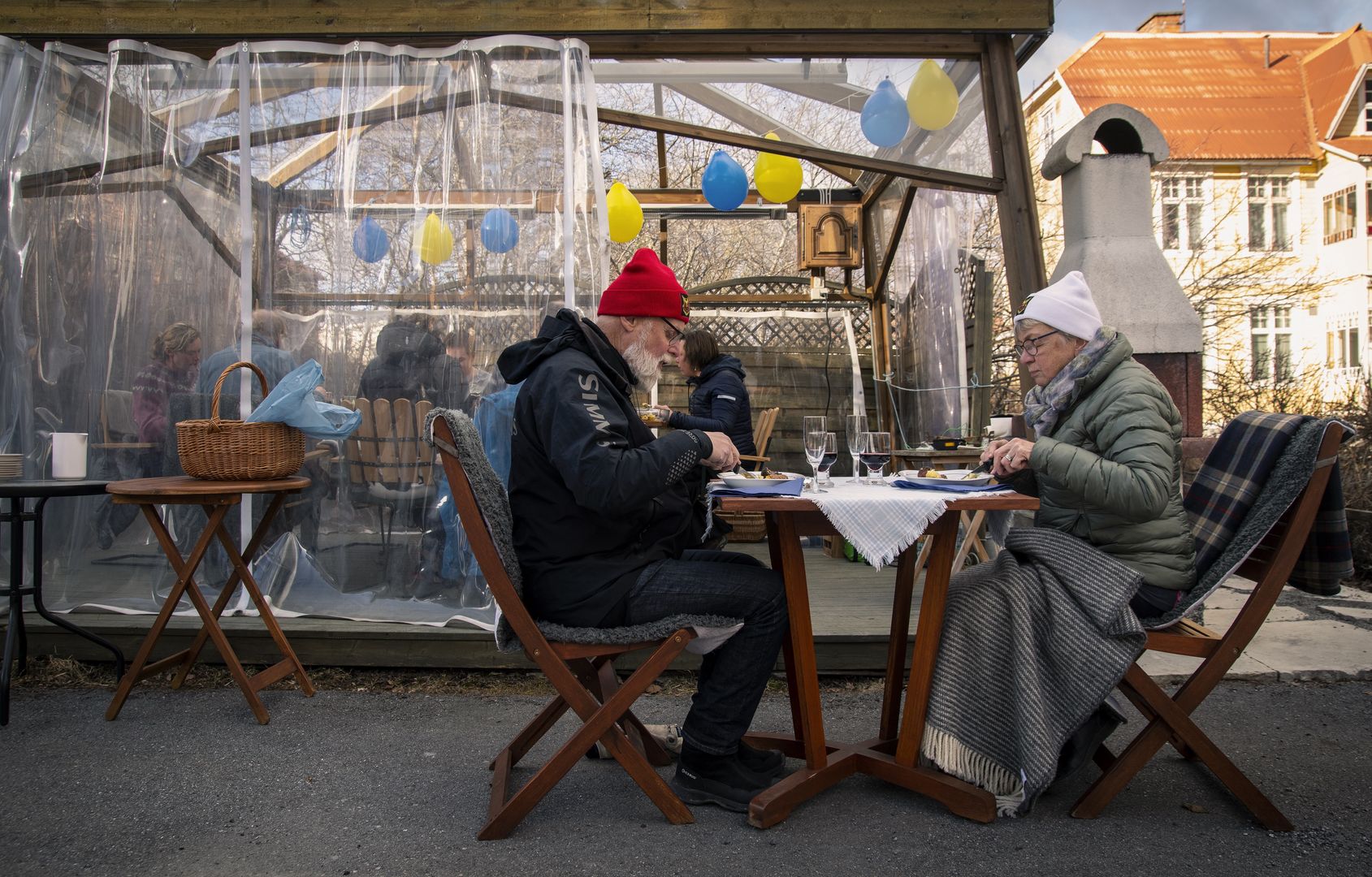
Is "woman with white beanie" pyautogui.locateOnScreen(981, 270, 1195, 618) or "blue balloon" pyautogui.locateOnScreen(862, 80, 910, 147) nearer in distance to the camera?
"woman with white beanie" pyautogui.locateOnScreen(981, 270, 1195, 618)

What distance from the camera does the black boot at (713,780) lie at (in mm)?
2725

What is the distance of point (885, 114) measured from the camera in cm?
593

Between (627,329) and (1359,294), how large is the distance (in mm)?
23002

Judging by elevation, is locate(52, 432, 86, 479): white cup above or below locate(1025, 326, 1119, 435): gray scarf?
below

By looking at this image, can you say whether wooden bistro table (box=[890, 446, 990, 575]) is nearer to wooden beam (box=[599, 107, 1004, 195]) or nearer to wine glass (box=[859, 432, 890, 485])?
wooden beam (box=[599, 107, 1004, 195])

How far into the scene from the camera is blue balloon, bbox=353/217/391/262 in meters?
4.65

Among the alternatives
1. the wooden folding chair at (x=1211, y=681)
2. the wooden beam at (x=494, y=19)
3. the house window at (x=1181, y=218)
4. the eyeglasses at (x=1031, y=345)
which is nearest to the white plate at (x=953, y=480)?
the eyeglasses at (x=1031, y=345)

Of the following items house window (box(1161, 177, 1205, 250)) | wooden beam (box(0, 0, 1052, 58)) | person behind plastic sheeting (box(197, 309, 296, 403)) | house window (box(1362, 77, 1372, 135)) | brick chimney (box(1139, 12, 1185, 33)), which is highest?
brick chimney (box(1139, 12, 1185, 33))

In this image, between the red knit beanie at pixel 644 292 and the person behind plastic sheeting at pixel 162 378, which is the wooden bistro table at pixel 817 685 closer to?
the red knit beanie at pixel 644 292

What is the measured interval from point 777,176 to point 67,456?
4891 millimetres

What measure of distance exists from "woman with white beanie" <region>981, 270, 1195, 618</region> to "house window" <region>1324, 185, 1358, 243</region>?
22.4 meters

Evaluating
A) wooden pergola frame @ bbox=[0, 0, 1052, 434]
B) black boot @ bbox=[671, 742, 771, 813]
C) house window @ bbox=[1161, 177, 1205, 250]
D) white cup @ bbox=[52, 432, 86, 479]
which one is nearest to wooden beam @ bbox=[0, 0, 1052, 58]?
wooden pergola frame @ bbox=[0, 0, 1052, 434]

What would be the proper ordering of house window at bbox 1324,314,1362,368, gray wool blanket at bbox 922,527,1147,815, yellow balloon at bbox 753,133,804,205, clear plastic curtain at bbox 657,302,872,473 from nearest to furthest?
gray wool blanket at bbox 922,527,1147,815, yellow balloon at bbox 753,133,804,205, clear plastic curtain at bbox 657,302,872,473, house window at bbox 1324,314,1362,368

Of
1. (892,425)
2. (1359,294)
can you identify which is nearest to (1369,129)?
(1359,294)
